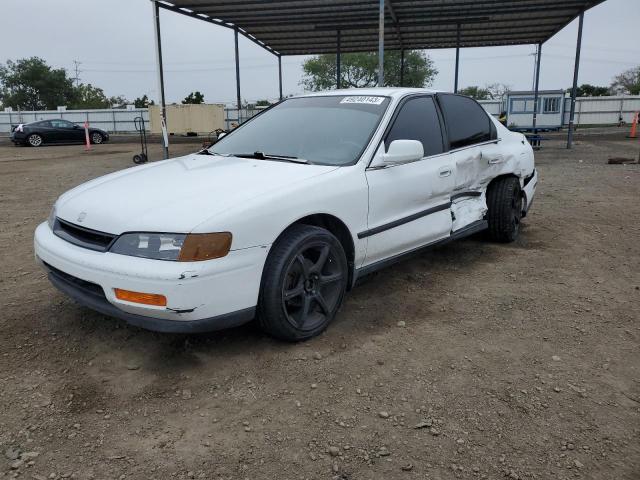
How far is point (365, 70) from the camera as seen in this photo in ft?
191

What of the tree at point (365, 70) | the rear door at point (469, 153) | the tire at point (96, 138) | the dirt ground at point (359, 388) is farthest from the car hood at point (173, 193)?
the tree at point (365, 70)

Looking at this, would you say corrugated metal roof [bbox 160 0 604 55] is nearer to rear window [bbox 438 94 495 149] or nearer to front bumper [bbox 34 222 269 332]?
rear window [bbox 438 94 495 149]

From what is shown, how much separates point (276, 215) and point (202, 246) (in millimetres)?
466

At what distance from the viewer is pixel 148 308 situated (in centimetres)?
258

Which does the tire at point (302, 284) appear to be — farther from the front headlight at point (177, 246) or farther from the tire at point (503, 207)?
the tire at point (503, 207)

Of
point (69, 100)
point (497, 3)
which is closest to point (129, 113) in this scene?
point (497, 3)

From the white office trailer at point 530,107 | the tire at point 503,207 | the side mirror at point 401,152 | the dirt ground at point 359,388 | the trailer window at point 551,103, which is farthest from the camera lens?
the trailer window at point 551,103

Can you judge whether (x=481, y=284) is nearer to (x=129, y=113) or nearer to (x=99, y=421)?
(x=99, y=421)

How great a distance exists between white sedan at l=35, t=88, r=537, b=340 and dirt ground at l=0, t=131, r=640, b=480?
35 centimetres

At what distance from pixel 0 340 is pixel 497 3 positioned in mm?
14039

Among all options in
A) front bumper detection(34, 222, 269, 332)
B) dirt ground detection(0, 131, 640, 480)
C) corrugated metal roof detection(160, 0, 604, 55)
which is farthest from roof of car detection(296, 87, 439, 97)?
corrugated metal roof detection(160, 0, 604, 55)

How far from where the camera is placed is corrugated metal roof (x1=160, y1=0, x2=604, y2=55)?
13.5 meters

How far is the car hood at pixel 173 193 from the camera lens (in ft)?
8.87

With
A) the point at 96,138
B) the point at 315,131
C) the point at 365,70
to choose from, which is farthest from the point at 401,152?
the point at 365,70
